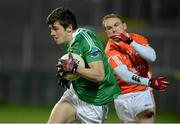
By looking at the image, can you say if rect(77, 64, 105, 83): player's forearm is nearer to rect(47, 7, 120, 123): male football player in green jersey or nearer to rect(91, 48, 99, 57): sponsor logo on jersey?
rect(47, 7, 120, 123): male football player in green jersey

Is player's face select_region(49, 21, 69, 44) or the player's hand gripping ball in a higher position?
player's face select_region(49, 21, 69, 44)

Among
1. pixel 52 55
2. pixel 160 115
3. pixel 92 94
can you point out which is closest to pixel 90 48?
pixel 92 94

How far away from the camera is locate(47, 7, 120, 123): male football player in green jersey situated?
610cm

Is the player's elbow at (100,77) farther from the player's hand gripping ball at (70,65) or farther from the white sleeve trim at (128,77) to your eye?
the white sleeve trim at (128,77)

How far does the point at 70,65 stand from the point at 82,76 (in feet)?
0.58

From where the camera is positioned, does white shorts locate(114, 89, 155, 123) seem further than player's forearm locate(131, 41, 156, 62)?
Yes

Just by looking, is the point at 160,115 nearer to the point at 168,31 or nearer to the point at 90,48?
the point at 168,31

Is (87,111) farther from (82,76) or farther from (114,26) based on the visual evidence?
(114,26)

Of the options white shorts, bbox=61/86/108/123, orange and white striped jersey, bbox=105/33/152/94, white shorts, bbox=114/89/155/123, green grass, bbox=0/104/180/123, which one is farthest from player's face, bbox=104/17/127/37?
green grass, bbox=0/104/180/123

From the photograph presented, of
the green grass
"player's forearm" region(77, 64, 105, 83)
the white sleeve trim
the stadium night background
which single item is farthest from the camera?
the stadium night background

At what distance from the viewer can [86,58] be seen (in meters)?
6.19

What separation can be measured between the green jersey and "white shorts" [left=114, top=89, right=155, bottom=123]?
118 cm

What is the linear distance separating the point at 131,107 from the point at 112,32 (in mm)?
973

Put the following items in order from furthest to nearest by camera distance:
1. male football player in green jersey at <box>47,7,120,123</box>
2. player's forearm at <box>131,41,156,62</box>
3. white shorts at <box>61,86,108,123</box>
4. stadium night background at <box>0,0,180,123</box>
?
stadium night background at <box>0,0,180,123</box> → player's forearm at <box>131,41,156,62</box> → white shorts at <box>61,86,108,123</box> → male football player in green jersey at <box>47,7,120,123</box>
